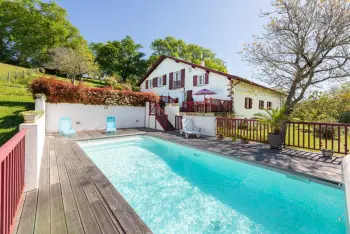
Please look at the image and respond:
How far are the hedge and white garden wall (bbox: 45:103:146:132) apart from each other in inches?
12.6

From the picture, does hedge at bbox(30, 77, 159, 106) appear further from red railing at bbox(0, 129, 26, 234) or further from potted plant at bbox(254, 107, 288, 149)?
potted plant at bbox(254, 107, 288, 149)

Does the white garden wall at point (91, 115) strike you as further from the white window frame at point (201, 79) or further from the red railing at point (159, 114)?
the white window frame at point (201, 79)

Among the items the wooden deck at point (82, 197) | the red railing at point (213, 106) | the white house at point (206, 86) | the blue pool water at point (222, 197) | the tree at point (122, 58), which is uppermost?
the tree at point (122, 58)

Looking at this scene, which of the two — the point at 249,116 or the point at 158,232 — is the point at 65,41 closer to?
the point at 249,116

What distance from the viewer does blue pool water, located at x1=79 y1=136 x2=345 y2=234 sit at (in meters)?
2.64

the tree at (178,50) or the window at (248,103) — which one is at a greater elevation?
the tree at (178,50)

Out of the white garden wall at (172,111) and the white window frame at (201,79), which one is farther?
the white window frame at (201,79)

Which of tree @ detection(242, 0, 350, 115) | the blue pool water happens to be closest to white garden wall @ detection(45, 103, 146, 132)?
the blue pool water

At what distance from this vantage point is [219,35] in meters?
15.4

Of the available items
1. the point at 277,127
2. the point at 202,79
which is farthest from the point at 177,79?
the point at 277,127

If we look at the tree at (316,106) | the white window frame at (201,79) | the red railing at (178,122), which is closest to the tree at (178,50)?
the white window frame at (201,79)

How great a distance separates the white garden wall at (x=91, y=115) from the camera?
30.4 ft

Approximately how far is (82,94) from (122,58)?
2620 centimetres

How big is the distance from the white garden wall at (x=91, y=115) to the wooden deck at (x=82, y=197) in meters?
5.33
